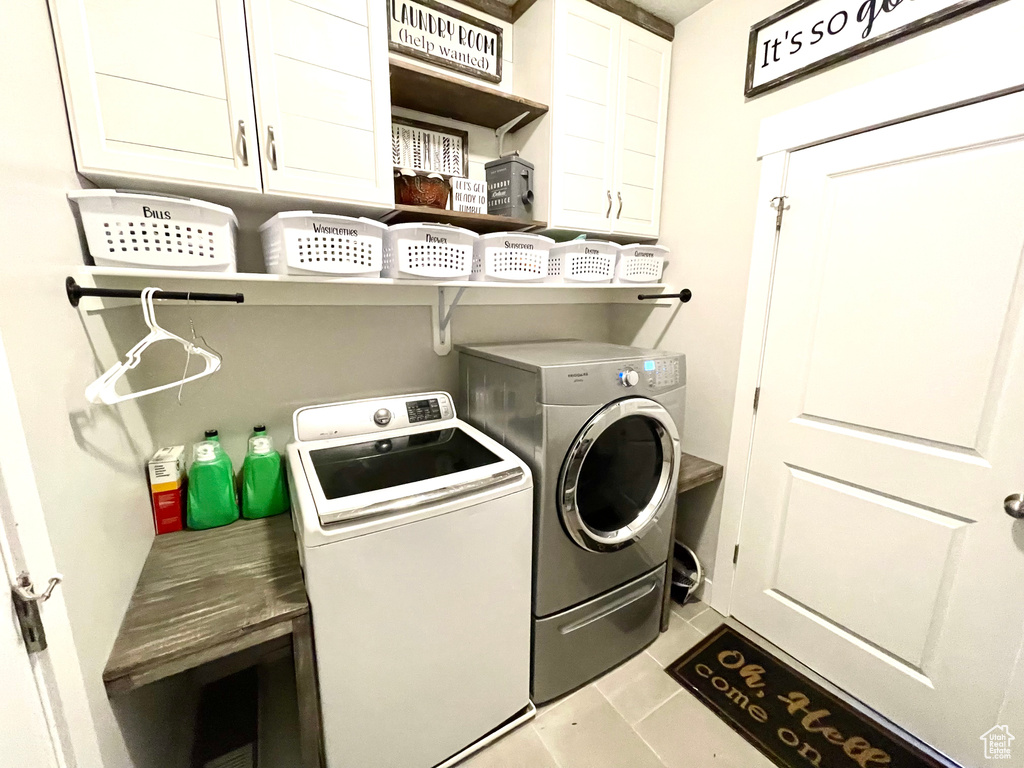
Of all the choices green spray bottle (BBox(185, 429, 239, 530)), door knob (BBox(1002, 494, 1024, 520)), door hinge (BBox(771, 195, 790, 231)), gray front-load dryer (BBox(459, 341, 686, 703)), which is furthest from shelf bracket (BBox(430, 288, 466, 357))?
door knob (BBox(1002, 494, 1024, 520))

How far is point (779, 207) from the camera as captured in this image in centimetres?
154

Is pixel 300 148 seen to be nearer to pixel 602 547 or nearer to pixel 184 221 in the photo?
pixel 184 221

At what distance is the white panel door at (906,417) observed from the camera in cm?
113

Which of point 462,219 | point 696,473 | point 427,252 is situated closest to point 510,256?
point 462,219

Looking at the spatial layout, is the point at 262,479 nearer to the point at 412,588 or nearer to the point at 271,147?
the point at 412,588

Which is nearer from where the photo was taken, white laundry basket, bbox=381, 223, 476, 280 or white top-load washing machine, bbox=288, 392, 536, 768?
white top-load washing machine, bbox=288, 392, 536, 768

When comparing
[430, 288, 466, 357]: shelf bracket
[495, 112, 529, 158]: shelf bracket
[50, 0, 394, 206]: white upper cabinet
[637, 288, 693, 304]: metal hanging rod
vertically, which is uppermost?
[495, 112, 529, 158]: shelf bracket

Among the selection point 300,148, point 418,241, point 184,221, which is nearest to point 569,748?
point 418,241

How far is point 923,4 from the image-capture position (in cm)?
118

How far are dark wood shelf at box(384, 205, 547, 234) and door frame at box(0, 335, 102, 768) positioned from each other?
103 cm

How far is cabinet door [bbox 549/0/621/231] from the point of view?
Answer: 154 centimetres

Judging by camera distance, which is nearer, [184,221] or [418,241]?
[184,221]

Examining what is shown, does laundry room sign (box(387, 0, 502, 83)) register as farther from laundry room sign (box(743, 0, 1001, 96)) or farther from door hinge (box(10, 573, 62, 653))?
door hinge (box(10, 573, 62, 653))

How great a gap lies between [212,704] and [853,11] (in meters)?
3.26
